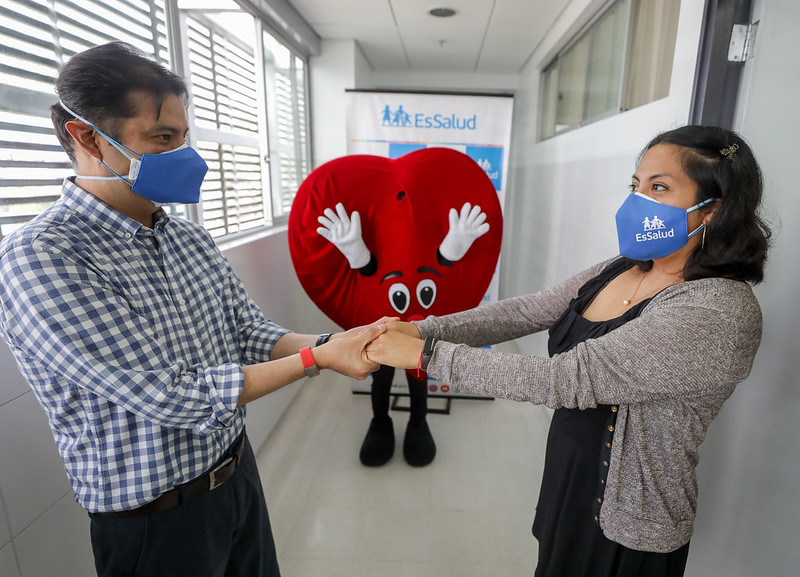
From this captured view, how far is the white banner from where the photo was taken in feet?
8.96

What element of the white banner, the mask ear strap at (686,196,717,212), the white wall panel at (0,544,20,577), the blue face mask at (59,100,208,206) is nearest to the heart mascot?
the white banner

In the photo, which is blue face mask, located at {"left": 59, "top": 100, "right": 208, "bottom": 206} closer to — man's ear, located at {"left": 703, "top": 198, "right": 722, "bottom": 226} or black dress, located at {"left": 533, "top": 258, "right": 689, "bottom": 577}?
black dress, located at {"left": 533, "top": 258, "right": 689, "bottom": 577}

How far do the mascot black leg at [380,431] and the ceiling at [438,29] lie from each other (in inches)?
90.9

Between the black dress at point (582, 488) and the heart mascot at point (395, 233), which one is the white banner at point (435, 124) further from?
the black dress at point (582, 488)

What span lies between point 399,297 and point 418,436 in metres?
0.87

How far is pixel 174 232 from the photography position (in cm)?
111

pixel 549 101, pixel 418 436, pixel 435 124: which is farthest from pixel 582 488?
pixel 549 101

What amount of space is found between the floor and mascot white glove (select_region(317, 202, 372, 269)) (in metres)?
1.19

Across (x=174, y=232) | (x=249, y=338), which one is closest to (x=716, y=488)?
(x=249, y=338)

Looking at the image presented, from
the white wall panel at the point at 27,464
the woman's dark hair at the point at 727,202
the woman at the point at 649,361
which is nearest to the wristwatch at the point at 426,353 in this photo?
the woman at the point at 649,361

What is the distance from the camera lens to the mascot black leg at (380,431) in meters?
2.44

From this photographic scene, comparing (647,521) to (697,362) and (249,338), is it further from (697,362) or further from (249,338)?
Result: (249,338)

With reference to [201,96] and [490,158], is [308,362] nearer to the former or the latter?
[201,96]

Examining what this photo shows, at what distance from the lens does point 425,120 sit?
2.77 meters
